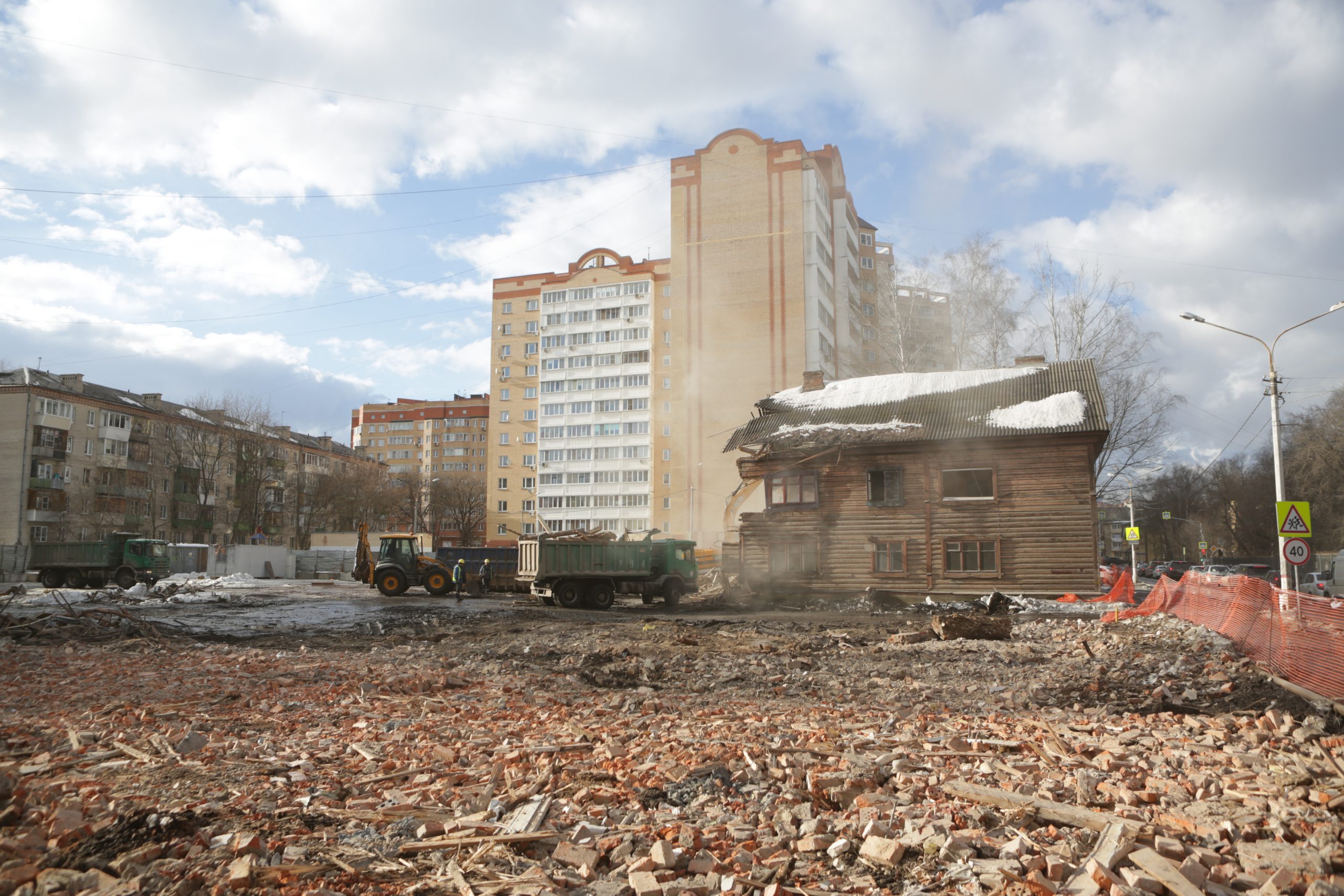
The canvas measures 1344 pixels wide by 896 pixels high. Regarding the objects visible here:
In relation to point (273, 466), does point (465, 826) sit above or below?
below

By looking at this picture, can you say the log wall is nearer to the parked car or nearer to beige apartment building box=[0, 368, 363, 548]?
the parked car

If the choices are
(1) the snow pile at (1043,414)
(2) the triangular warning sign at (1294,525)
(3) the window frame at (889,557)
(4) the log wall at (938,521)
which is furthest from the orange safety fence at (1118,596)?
(2) the triangular warning sign at (1294,525)

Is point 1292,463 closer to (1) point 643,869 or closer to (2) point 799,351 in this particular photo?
(2) point 799,351

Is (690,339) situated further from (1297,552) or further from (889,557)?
(1297,552)

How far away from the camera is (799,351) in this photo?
6103 cm

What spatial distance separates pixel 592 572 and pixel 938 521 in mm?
12703

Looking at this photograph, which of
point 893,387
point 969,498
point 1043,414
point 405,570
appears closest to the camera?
point 1043,414

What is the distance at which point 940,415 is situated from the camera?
30.1 metres

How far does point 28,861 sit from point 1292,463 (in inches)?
2684

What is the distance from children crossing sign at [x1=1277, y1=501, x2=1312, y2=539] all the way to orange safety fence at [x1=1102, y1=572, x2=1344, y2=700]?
8.40 ft

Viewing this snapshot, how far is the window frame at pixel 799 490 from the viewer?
102ft

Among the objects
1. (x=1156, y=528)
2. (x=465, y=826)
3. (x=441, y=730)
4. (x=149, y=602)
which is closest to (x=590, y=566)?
(x=149, y=602)

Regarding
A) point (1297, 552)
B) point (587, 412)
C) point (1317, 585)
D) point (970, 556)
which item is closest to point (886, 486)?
point (970, 556)

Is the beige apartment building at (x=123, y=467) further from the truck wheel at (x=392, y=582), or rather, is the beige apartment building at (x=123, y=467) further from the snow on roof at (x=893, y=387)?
the snow on roof at (x=893, y=387)
